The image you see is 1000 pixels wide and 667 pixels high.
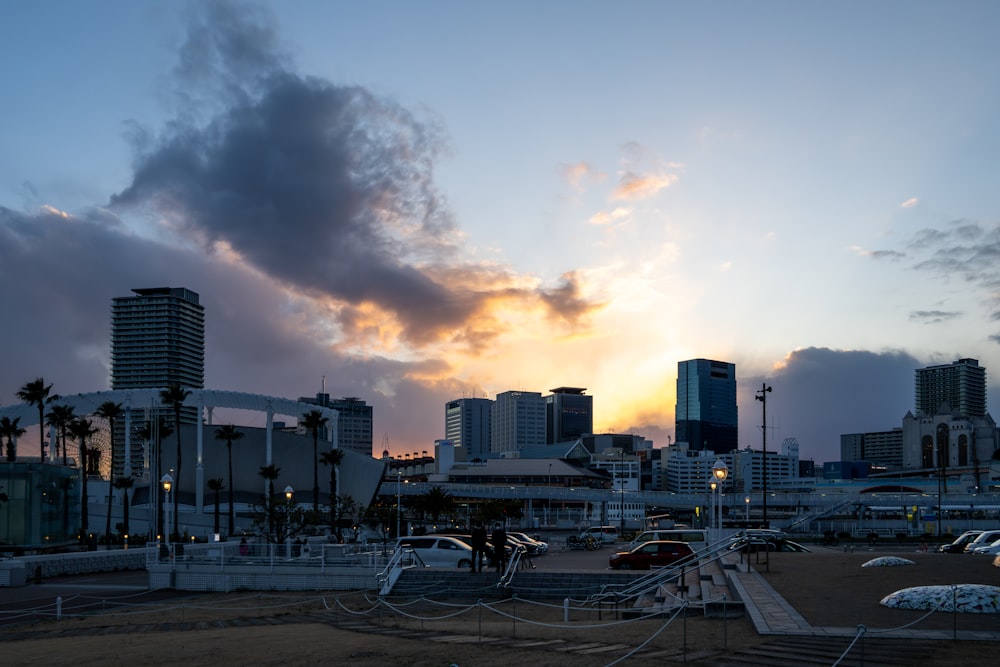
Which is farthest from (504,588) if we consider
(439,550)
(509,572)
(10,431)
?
A: (10,431)

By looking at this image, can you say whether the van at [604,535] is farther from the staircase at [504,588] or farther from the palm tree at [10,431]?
the palm tree at [10,431]

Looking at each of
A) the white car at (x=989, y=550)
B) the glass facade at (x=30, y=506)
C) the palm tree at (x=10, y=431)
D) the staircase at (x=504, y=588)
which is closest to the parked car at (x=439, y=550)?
the staircase at (x=504, y=588)

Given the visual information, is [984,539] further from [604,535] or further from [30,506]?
[30,506]

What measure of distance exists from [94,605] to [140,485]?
9116 cm

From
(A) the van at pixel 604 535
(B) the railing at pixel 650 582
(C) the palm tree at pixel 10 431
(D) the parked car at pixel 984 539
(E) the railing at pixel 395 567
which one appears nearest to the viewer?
(B) the railing at pixel 650 582

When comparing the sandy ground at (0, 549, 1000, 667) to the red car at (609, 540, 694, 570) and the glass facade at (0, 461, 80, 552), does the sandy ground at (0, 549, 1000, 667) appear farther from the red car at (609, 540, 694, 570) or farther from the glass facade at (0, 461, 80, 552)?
the glass facade at (0, 461, 80, 552)

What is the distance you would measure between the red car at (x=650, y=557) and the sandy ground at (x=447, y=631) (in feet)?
19.9

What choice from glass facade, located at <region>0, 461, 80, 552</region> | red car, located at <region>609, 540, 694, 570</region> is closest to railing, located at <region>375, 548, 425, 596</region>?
red car, located at <region>609, 540, 694, 570</region>

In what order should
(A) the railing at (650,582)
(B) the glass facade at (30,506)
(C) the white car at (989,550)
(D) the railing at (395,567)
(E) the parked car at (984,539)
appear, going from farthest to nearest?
(B) the glass facade at (30,506), (E) the parked car at (984,539), (C) the white car at (989,550), (D) the railing at (395,567), (A) the railing at (650,582)

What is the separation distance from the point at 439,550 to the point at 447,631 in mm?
14726

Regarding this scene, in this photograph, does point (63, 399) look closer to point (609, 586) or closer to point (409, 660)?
point (609, 586)

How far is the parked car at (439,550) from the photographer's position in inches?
1401

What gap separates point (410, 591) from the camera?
31.1 metres

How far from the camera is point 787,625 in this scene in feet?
58.0
